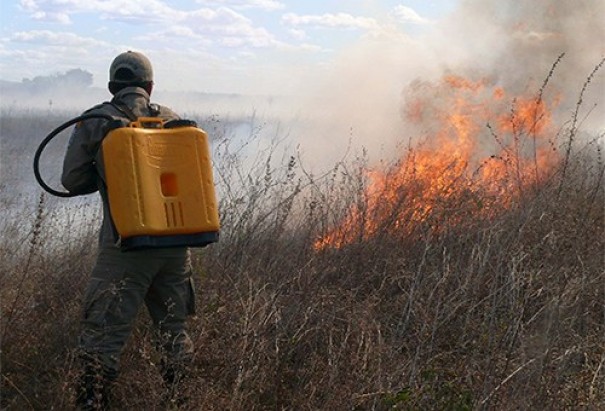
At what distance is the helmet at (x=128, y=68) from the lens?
3551mm

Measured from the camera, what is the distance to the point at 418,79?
10.1m

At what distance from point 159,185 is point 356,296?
2027 millimetres

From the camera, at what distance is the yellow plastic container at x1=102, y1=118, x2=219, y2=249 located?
10.3 ft

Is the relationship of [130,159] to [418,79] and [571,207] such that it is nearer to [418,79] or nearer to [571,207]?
[571,207]

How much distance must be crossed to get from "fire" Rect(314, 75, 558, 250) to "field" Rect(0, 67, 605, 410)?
0.02 metres

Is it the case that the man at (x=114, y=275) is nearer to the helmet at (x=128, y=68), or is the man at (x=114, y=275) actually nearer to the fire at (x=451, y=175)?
the helmet at (x=128, y=68)

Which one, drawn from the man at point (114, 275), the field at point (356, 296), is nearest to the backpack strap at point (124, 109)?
the man at point (114, 275)

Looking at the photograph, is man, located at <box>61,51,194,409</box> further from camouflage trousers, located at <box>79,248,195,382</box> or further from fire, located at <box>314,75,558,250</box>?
fire, located at <box>314,75,558,250</box>

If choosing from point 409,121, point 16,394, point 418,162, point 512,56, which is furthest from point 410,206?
point 512,56

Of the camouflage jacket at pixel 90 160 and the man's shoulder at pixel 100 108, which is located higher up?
the man's shoulder at pixel 100 108

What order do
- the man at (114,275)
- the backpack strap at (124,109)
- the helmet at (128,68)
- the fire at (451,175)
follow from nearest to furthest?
the man at (114,275) < the backpack strap at (124,109) < the helmet at (128,68) < the fire at (451,175)

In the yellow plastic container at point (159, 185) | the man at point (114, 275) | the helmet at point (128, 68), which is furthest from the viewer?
the helmet at point (128, 68)

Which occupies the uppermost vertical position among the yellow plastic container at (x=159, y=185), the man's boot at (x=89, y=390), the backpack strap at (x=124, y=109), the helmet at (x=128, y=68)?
the helmet at (x=128, y=68)

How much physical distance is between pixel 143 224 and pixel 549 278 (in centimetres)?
253
